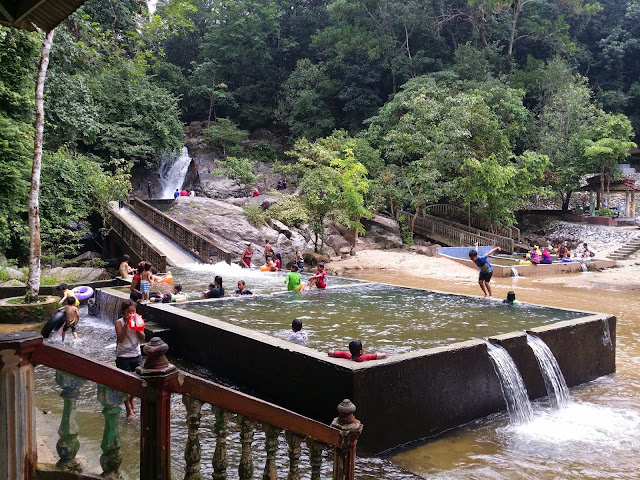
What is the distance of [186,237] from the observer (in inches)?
976

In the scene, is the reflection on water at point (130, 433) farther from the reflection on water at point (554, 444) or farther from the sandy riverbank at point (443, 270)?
the sandy riverbank at point (443, 270)

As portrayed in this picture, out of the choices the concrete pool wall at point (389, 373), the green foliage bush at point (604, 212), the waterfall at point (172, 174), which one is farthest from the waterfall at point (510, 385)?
the waterfall at point (172, 174)

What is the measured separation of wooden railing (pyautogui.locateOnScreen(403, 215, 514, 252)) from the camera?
3491 cm

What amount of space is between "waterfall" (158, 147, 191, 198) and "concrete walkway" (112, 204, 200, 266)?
12.7m

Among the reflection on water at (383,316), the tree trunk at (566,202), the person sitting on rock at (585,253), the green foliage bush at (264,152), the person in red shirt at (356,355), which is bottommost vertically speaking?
the reflection on water at (383,316)

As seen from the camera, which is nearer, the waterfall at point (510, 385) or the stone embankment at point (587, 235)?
the waterfall at point (510, 385)

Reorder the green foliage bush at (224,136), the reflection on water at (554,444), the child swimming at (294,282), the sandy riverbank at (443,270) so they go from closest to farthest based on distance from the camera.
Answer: the reflection on water at (554,444) → the child swimming at (294,282) → the sandy riverbank at (443,270) → the green foliage bush at (224,136)

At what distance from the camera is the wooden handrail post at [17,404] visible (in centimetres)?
312

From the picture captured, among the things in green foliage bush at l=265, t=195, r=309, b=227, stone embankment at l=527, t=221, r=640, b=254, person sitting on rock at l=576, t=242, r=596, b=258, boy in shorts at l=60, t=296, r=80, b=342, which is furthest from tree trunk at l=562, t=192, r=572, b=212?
boy in shorts at l=60, t=296, r=80, b=342

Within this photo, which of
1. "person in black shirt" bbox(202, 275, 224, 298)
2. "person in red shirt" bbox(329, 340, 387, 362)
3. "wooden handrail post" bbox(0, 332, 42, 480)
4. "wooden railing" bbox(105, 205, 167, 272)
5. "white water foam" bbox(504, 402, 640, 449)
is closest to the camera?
"wooden handrail post" bbox(0, 332, 42, 480)

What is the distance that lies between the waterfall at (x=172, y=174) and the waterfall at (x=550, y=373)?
116 ft

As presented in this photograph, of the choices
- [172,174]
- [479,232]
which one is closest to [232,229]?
[172,174]

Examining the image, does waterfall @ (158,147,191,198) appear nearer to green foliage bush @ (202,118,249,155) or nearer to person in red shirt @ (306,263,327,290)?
green foliage bush @ (202,118,249,155)

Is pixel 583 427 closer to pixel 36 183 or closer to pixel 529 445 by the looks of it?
pixel 529 445
